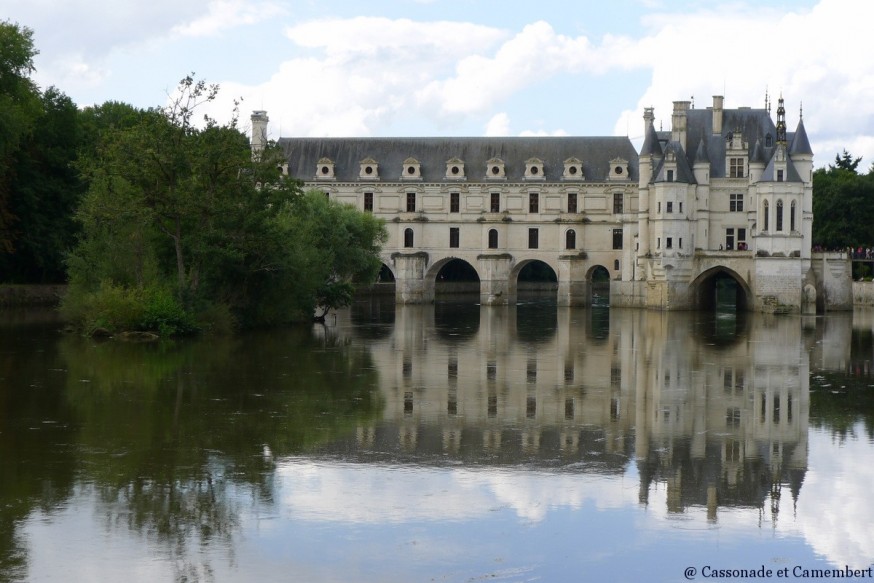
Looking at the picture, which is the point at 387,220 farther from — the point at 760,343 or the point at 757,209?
the point at 760,343

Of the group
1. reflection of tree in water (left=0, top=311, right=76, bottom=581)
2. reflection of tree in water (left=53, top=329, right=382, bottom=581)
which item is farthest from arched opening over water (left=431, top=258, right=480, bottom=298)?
reflection of tree in water (left=0, top=311, right=76, bottom=581)

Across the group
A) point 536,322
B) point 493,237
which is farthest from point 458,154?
point 536,322

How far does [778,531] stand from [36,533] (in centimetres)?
668

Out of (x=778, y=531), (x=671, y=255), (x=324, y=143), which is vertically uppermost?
(x=324, y=143)

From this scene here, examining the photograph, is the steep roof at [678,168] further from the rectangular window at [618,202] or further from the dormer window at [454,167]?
the dormer window at [454,167]

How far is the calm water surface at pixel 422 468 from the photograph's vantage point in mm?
9695

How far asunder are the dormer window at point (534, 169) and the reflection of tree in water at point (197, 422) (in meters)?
36.5

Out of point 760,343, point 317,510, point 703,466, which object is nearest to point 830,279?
point 760,343

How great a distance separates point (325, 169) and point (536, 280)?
30.0 meters

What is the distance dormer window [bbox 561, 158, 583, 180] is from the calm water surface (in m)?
37.1

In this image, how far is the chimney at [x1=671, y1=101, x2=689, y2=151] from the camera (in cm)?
5522

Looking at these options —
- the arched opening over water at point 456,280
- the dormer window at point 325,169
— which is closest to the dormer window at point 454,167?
the dormer window at point 325,169

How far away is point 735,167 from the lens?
55406 millimetres

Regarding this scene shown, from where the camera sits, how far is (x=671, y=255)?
53.7 metres
